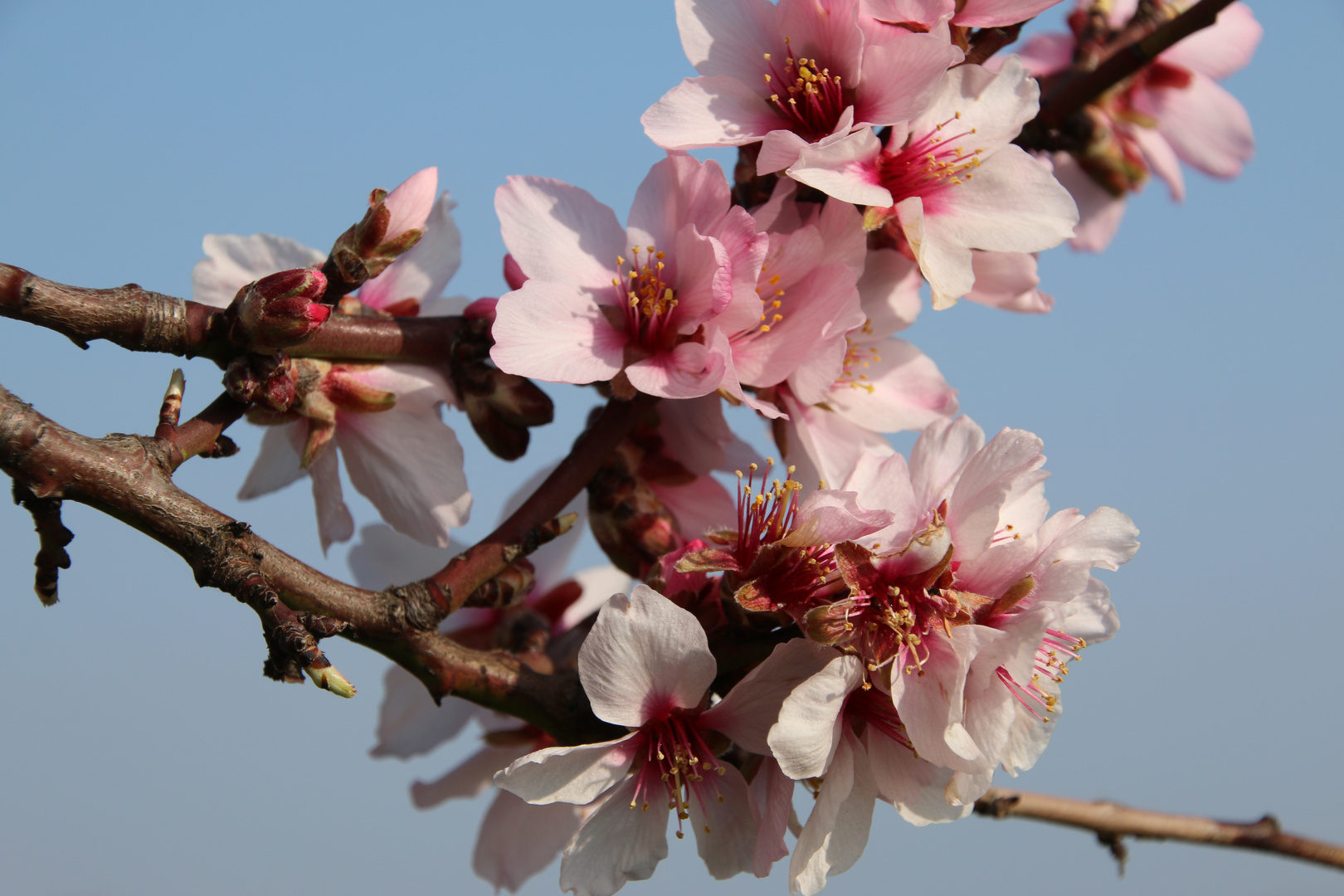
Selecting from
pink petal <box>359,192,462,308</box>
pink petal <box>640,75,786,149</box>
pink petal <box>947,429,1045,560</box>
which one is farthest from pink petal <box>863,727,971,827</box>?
pink petal <box>359,192,462,308</box>

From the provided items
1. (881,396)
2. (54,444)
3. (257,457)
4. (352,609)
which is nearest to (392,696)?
(257,457)

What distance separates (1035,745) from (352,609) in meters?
0.69

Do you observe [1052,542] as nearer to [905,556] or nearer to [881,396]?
[905,556]

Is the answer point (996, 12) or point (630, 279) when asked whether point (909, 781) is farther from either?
point (996, 12)

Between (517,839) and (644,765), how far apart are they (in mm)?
568

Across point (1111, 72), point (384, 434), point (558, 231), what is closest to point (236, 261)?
point (384, 434)

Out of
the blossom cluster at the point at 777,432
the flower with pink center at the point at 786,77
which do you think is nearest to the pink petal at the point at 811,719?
the blossom cluster at the point at 777,432

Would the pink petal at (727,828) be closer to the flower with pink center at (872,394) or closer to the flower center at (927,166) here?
the flower with pink center at (872,394)

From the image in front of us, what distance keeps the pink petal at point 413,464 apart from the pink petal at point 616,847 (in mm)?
424

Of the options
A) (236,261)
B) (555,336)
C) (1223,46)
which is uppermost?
(1223,46)

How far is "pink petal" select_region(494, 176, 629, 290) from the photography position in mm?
1142

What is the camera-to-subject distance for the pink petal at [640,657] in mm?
945

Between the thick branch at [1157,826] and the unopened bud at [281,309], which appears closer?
the unopened bud at [281,309]

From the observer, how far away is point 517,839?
4.99 ft
